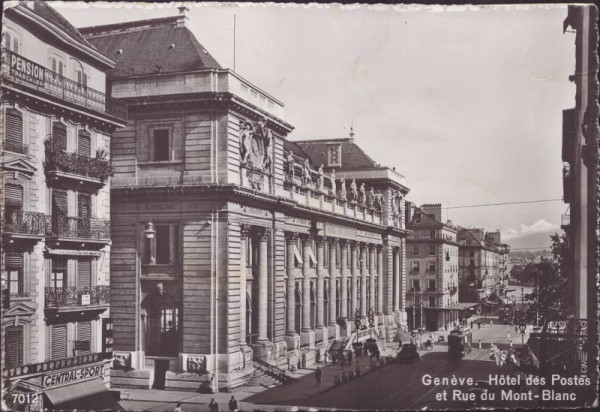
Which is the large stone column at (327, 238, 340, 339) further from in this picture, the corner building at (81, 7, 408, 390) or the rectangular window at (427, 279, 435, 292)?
the rectangular window at (427, 279, 435, 292)

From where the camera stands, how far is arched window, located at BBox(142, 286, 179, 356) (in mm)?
46062

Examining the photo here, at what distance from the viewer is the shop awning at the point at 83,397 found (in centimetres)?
2897

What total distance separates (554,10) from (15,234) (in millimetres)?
20703

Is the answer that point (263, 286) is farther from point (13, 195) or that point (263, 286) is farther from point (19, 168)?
point (13, 195)

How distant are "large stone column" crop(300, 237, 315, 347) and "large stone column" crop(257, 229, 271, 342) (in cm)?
1104

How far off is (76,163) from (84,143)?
1696 millimetres

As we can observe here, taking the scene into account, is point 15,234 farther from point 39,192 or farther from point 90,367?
point 90,367

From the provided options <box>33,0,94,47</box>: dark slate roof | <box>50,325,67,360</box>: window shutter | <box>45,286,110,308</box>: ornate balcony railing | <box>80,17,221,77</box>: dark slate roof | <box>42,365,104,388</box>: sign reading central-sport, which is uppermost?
<box>80,17,221,77</box>: dark slate roof

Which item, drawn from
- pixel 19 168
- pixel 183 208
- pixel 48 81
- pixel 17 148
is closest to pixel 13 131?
pixel 17 148

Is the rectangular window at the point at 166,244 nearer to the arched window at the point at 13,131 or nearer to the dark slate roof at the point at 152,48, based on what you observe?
the dark slate roof at the point at 152,48

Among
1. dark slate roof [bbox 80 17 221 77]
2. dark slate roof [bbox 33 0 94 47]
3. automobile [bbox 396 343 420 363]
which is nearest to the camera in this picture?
dark slate roof [bbox 33 0 94 47]

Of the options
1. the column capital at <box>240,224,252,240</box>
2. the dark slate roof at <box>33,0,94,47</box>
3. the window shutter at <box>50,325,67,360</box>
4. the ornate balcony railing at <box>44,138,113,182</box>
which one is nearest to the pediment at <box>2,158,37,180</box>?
the ornate balcony railing at <box>44,138,113,182</box>

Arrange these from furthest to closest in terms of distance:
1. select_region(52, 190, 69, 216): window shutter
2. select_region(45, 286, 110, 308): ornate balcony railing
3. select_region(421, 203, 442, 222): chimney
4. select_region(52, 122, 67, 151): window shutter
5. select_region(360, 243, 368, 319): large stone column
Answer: select_region(421, 203, 442, 222): chimney < select_region(360, 243, 368, 319): large stone column < select_region(52, 190, 69, 216): window shutter < select_region(52, 122, 67, 151): window shutter < select_region(45, 286, 110, 308): ornate balcony railing

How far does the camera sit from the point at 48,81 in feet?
102
